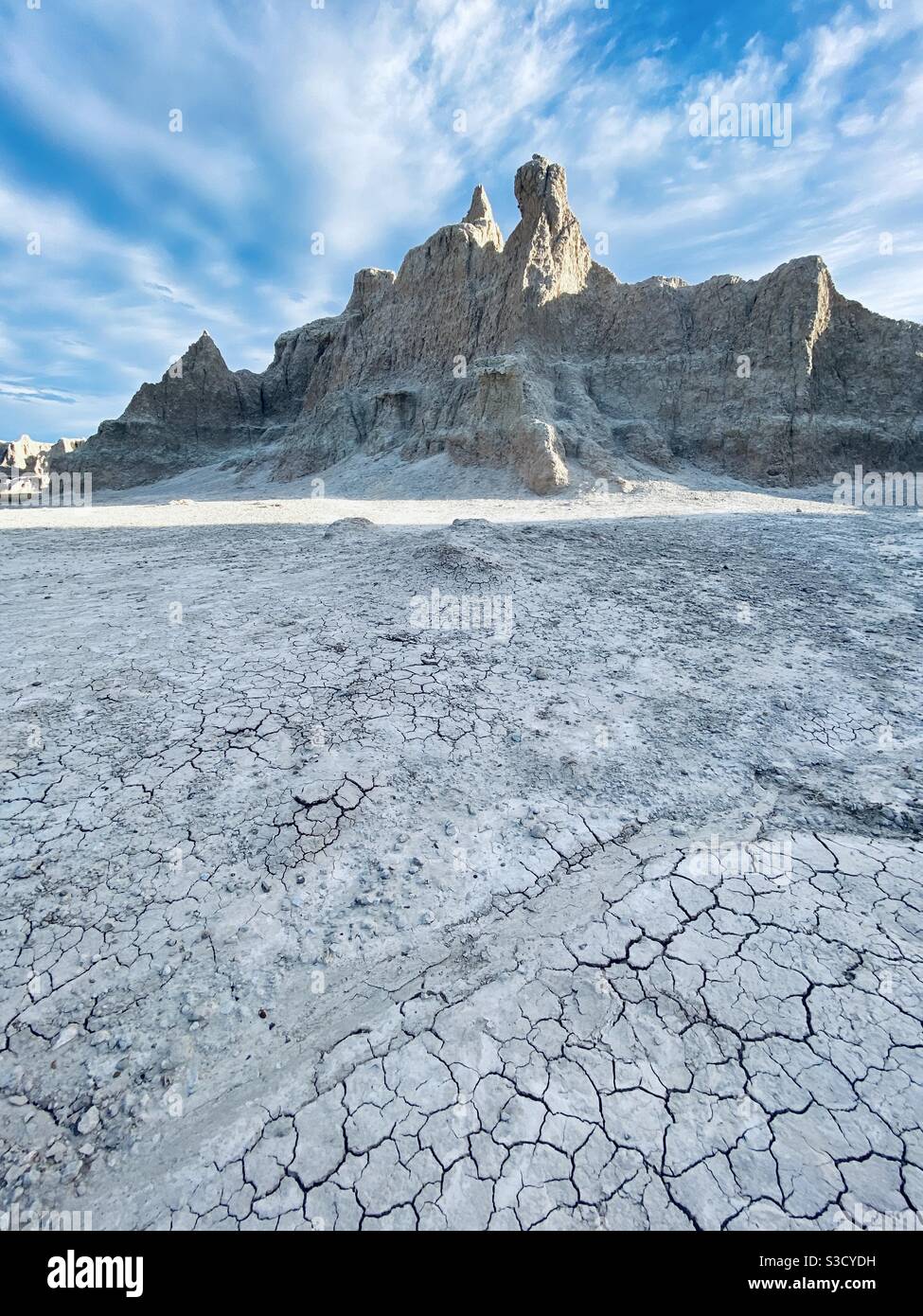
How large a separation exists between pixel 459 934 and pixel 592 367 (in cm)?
2430

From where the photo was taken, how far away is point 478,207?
82.8ft

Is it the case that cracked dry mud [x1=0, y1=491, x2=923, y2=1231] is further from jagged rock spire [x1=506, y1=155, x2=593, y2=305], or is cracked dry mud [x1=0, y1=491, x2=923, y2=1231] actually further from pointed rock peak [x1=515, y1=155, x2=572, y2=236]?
pointed rock peak [x1=515, y1=155, x2=572, y2=236]

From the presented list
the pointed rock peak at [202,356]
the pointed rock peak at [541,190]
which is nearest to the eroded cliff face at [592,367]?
the pointed rock peak at [541,190]

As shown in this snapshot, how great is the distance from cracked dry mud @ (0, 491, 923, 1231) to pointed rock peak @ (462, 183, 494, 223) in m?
28.8

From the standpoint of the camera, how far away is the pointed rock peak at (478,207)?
25.0 meters

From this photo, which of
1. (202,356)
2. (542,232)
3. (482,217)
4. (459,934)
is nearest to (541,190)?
(542,232)

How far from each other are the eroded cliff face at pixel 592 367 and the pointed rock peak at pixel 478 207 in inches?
3.5

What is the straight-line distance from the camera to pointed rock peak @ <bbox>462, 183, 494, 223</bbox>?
25.0 meters

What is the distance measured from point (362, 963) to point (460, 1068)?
1.98ft

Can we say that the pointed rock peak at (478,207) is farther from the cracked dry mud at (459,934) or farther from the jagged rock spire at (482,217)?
the cracked dry mud at (459,934)

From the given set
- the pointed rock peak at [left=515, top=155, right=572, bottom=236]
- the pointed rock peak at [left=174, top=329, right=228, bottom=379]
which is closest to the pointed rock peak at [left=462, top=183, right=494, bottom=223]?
the pointed rock peak at [left=515, top=155, right=572, bottom=236]

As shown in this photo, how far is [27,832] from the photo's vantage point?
292 cm

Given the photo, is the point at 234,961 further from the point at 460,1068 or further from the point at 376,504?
the point at 376,504

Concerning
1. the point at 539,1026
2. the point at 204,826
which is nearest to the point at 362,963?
the point at 539,1026
